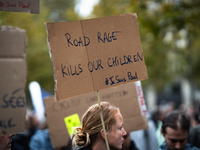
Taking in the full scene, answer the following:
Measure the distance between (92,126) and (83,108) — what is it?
1016 mm

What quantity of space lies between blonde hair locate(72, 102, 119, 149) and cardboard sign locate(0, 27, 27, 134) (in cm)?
63

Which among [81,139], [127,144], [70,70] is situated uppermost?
[70,70]

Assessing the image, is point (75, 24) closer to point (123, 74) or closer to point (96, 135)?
point (123, 74)

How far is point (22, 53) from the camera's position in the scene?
2.47m

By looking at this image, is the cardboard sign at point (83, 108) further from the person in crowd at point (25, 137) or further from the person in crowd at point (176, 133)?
the person in crowd at point (25, 137)

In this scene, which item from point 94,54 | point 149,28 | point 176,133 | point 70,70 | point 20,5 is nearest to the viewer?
point 70,70

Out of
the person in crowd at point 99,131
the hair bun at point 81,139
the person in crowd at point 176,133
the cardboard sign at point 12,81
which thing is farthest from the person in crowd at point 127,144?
the cardboard sign at point 12,81

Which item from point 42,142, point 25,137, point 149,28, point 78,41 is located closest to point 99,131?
point 78,41

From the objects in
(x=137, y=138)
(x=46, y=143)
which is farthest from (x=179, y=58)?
(x=46, y=143)

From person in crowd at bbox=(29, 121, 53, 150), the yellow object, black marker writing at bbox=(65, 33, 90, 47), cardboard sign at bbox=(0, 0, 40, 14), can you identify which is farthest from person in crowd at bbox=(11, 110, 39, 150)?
black marker writing at bbox=(65, 33, 90, 47)

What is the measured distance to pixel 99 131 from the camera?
209 cm

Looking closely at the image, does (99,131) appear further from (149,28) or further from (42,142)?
(149,28)

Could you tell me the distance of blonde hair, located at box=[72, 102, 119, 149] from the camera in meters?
2.05

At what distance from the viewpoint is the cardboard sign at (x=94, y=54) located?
195cm
